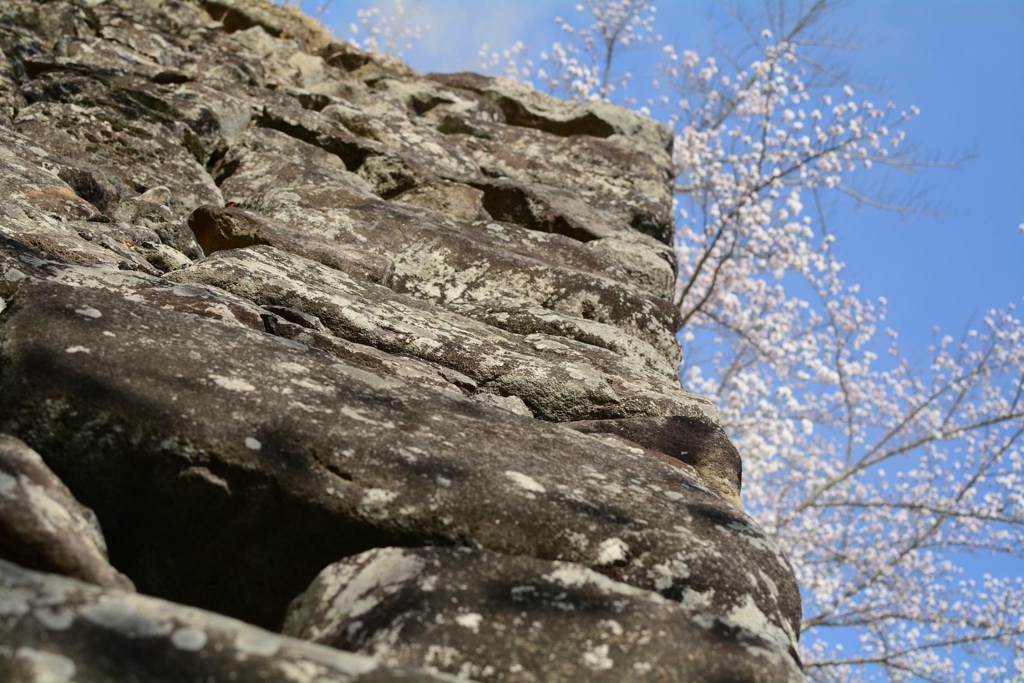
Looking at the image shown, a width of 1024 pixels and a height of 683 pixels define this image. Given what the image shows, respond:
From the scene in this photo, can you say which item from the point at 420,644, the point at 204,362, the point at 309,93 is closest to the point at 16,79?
the point at 309,93

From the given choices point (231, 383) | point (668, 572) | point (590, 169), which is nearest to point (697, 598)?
point (668, 572)

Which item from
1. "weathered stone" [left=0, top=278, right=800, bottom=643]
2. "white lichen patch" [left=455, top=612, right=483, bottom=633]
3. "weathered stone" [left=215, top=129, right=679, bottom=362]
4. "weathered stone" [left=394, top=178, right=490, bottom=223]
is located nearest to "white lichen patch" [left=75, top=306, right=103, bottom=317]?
"weathered stone" [left=0, top=278, right=800, bottom=643]

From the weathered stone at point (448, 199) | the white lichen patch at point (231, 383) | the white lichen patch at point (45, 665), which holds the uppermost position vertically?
the weathered stone at point (448, 199)

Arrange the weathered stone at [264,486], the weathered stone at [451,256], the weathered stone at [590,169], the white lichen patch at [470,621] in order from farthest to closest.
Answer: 1. the weathered stone at [590,169]
2. the weathered stone at [451,256]
3. the weathered stone at [264,486]
4. the white lichen patch at [470,621]

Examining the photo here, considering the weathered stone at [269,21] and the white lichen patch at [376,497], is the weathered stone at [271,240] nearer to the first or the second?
the white lichen patch at [376,497]

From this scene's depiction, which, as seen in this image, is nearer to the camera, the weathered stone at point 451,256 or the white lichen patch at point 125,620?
the white lichen patch at point 125,620

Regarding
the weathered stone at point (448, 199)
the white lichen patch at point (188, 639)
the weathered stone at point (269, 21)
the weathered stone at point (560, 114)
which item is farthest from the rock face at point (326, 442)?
the weathered stone at point (269, 21)

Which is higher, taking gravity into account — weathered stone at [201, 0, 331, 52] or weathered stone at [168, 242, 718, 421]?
weathered stone at [201, 0, 331, 52]

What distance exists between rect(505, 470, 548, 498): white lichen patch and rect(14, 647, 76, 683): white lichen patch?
3.53 feet

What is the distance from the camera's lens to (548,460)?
228 centimetres

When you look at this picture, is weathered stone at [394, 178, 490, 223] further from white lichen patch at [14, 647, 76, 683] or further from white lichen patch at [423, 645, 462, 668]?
white lichen patch at [14, 647, 76, 683]

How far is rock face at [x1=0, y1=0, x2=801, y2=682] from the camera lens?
60.9 inches

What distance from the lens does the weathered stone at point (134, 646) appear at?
117 cm

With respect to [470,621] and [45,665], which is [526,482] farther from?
[45,665]
